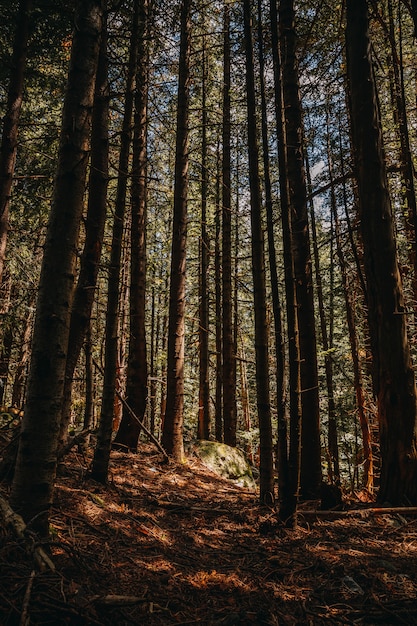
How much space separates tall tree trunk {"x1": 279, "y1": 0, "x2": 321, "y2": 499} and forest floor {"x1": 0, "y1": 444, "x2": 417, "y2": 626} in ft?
3.77

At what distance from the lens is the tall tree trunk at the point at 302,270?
5648 millimetres

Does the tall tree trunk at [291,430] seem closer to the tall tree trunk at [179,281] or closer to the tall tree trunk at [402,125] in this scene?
the tall tree trunk at [402,125]

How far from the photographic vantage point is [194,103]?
526 inches

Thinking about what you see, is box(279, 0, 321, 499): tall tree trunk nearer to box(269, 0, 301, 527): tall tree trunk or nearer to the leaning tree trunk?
the leaning tree trunk

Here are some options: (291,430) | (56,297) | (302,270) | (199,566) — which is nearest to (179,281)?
(302,270)

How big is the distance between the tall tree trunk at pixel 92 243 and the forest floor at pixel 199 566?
127cm

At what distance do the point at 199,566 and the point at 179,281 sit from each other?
555 centimetres

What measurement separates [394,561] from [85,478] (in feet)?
11.0

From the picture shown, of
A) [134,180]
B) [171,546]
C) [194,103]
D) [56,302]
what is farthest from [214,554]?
[194,103]

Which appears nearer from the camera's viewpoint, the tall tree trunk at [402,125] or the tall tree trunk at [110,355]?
the tall tree trunk at [110,355]

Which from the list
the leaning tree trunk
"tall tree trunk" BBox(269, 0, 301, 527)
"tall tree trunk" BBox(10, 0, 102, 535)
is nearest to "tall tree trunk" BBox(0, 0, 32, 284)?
"tall tree trunk" BBox(10, 0, 102, 535)

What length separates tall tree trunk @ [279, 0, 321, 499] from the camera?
5.65 metres

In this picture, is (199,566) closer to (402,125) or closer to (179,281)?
(179,281)

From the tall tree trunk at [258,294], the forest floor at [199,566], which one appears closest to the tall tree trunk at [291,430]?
the forest floor at [199,566]
